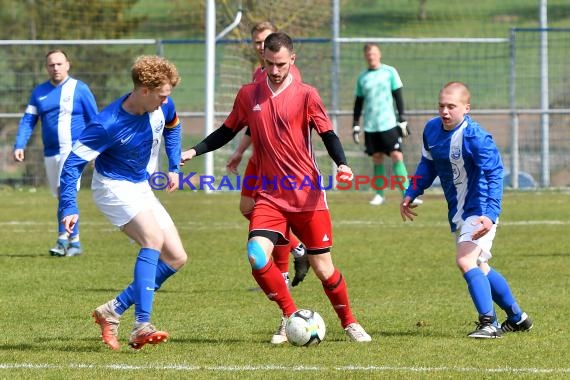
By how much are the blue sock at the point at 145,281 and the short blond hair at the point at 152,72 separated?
3.37 feet

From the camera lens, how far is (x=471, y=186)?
7926 mm

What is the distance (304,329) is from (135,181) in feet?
4.59

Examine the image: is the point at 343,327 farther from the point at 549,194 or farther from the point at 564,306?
the point at 549,194

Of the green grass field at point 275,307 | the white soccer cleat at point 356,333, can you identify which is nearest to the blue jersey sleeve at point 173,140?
the green grass field at point 275,307

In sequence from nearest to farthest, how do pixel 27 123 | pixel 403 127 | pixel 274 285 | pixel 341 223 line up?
pixel 274 285 < pixel 27 123 < pixel 341 223 < pixel 403 127

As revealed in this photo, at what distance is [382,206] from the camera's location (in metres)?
17.6

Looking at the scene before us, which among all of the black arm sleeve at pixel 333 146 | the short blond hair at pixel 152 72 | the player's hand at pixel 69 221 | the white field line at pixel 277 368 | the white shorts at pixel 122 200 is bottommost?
the white field line at pixel 277 368

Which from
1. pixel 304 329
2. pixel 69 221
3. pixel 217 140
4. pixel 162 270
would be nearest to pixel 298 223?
pixel 304 329

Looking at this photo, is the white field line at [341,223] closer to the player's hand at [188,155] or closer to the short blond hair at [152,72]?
the player's hand at [188,155]

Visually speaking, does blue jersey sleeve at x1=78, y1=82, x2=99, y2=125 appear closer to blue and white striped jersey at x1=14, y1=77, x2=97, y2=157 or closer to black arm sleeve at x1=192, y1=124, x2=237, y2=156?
blue and white striped jersey at x1=14, y1=77, x2=97, y2=157

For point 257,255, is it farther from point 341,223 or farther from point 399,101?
point 399,101

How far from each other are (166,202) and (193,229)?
362 cm

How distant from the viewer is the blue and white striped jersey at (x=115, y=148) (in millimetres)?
7379

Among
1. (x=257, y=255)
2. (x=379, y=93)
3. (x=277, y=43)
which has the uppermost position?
(x=277, y=43)
